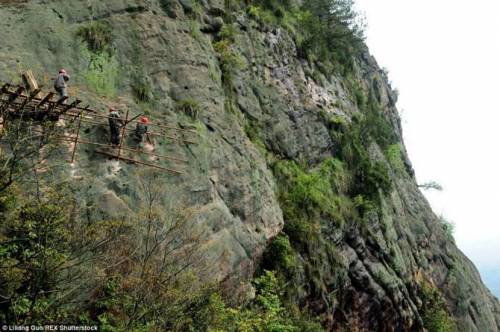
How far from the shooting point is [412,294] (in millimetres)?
27266

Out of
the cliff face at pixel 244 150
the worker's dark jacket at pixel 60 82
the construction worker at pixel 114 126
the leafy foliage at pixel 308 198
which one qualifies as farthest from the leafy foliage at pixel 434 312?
the worker's dark jacket at pixel 60 82

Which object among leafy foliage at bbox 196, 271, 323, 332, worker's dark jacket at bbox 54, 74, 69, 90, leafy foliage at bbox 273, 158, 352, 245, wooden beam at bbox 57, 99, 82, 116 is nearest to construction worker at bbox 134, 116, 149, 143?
wooden beam at bbox 57, 99, 82, 116

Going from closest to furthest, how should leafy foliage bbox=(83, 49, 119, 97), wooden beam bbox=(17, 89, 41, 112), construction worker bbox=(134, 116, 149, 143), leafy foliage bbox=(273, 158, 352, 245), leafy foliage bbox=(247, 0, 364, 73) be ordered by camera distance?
wooden beam bbox=(17, 89, 41, 112), construction worker bbox=(134, 116, 149, 143), leafy foliage bbox=(83, 49, 119, 97), leafy foliage bbox=(273, 158, 352, 245), leafy foliage bbox=(247, 0, 364, 73)

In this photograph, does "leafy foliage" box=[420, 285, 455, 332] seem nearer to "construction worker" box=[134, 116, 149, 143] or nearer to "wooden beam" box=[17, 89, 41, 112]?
"construction worker" box=[134, 116, 149, 143]

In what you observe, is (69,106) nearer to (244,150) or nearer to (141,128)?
(141,128)

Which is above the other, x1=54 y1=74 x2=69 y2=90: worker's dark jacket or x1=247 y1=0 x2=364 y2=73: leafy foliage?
x1=247 y1=0 x2=364 y2=73: leafy foliage

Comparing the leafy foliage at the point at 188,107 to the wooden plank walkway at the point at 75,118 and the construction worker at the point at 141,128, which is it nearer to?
the wooden plank walkway at the point at 75,118

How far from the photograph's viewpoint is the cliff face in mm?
15973

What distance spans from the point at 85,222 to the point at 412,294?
68.3 ft

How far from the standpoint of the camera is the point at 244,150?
19.8 meters

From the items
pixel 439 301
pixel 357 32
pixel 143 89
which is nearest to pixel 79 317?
pixel 143 89

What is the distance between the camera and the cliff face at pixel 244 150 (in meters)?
16.0

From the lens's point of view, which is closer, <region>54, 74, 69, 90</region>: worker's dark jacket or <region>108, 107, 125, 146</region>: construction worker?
<region>54, 74, 69, 90</region>: worker's dark jacket


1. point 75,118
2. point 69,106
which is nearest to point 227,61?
point 69,106
